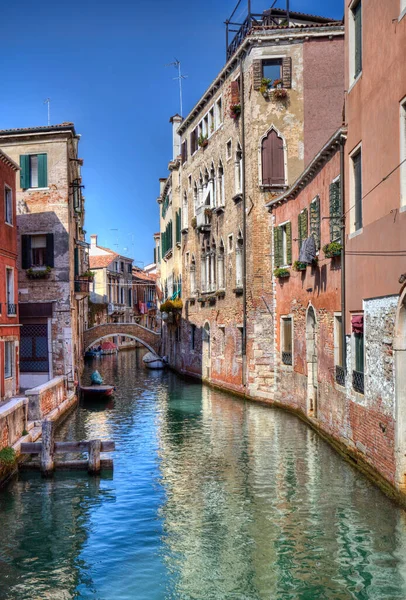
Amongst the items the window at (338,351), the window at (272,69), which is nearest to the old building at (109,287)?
the window at (272,69)

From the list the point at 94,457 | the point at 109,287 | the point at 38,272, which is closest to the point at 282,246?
the point at 38,272

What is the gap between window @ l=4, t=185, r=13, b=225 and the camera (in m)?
18.0

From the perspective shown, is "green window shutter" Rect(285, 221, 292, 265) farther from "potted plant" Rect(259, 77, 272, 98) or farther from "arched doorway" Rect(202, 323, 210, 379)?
"arched doorway" Rect(202, 323, 210, 379)

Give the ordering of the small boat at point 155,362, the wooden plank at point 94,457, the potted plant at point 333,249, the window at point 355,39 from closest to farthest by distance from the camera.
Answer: the window at point 355,39
the wooden plank at point 94,457
the potted plant at point 333,249
the small boat at point 155,362

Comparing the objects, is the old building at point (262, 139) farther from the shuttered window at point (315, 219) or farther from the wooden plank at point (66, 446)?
the wooden plank at point (66, 446)

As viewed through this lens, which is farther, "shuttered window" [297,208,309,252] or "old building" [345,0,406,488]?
"shuttered window" [297,208,309,252]

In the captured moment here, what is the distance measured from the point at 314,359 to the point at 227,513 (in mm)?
7170

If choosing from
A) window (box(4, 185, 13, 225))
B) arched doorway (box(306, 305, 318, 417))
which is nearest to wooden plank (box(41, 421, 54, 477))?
arched doorway (box(306, 305, 318, 417))

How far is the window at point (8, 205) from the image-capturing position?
18.0 metres

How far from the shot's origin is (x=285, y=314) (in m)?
19.2

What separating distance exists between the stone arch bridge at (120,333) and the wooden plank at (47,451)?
24.3 meters

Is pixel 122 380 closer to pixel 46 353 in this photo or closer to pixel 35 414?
pixel 46 353

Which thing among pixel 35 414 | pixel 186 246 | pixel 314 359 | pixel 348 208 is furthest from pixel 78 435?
pixel 186 246

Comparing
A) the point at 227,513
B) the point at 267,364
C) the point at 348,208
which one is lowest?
the point at 227,513
